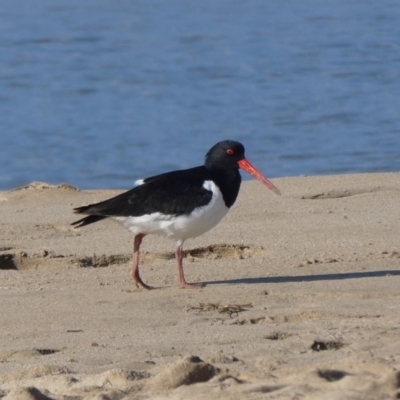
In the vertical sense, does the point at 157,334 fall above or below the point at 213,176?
below

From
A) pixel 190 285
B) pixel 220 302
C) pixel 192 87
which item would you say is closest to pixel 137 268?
pixel 190 285

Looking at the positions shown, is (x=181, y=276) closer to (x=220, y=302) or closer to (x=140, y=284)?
(x=140, y=284)

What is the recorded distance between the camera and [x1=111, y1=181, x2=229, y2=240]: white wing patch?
7.16m

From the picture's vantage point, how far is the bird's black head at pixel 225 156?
764cm

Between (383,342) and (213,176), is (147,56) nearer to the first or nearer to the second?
(213,176)

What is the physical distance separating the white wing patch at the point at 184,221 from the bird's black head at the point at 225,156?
0.34 m

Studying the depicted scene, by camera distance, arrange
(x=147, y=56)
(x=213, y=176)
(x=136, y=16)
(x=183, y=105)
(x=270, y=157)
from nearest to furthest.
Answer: (x=213, y=176) → (x=270, y=157) → (x=183, y=105) → (x=147, y=56) → (x=136, y=16)

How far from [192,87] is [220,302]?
36.8ft

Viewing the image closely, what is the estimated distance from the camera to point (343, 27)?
71.8 ft

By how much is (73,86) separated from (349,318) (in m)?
12.9

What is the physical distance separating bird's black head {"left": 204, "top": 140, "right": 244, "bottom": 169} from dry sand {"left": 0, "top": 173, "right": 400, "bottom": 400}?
70cm

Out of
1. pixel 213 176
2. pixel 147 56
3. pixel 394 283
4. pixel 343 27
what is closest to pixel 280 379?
pixel 394 283

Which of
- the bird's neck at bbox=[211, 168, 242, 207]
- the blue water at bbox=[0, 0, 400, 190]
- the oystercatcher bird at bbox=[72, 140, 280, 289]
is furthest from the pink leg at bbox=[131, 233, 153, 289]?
the blue water at bbox=[0, 0, 400, 190]

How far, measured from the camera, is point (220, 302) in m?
6.55
